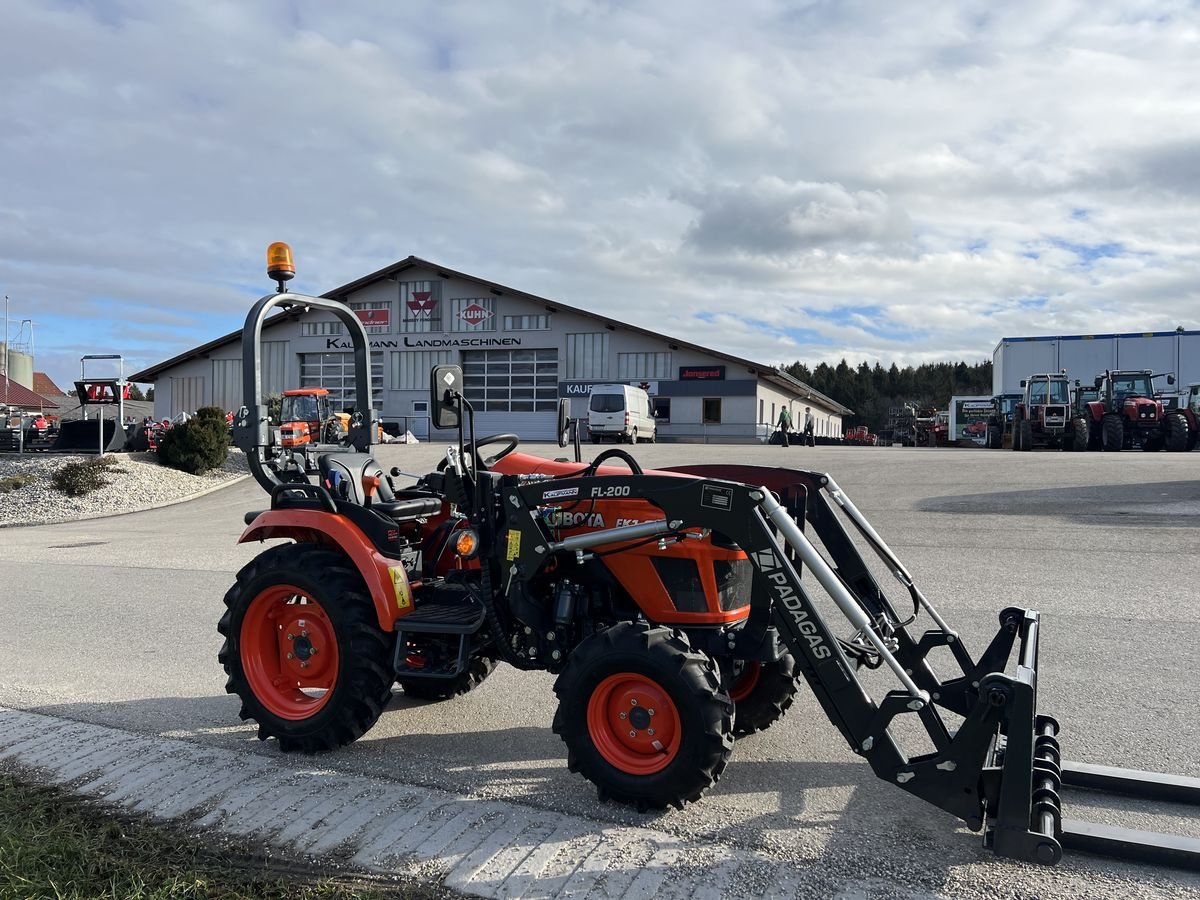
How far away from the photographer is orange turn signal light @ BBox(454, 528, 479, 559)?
4082mm

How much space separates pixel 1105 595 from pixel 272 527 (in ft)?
21.5

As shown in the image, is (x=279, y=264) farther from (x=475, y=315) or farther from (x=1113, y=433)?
(x=475, y=315)

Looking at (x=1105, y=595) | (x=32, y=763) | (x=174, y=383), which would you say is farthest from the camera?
(x=174, y=383)

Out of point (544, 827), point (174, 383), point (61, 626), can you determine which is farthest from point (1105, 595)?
point (174, 383)

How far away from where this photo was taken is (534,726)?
4559 mm

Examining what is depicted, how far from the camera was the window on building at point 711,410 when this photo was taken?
1560 inches

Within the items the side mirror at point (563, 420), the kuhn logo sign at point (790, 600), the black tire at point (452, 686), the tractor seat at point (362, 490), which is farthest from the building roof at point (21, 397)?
the kuhn logo sign at point (790, 600)

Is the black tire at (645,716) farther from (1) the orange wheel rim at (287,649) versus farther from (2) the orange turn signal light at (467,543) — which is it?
(1) the orange wheel rim at (287,649)

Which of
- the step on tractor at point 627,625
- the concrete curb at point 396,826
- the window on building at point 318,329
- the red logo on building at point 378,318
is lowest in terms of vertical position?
the concrete curb at point 396,826

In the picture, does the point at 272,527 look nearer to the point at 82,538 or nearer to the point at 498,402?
the point at 82,538

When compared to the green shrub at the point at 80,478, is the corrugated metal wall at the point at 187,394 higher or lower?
higher

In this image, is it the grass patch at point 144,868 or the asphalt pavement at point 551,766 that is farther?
the asphalt pavement at point 551,766

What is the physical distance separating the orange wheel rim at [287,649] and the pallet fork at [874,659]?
3.45 ft

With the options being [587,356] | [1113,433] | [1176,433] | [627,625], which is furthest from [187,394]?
[627,625]
